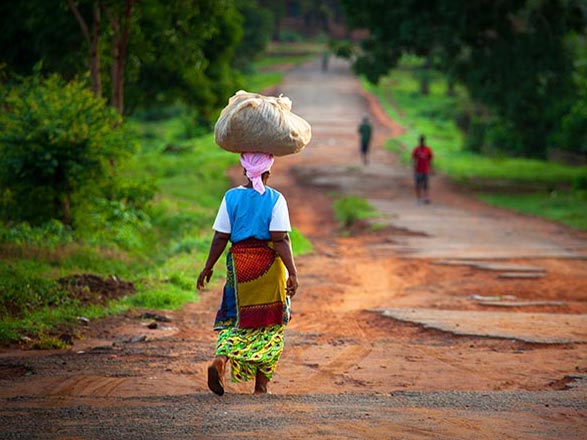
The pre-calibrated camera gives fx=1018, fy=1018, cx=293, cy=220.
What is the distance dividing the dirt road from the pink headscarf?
1385 millimetres

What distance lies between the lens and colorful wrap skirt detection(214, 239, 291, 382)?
22.3ft

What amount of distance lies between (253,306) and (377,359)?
7.14 feet

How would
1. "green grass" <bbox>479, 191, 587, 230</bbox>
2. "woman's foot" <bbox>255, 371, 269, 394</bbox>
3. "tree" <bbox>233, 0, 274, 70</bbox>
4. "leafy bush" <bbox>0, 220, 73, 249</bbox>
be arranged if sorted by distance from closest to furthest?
"woman's foot" <bbox>255, 371, 269, 394</bbox>
"leafy bush" <bbox>0, 220, 73, 249</bbox>
"green grass" <bbox>479, 191, 587, 230</bbox>
"tree" <bbox>233, 0, 274, 70</bbox>

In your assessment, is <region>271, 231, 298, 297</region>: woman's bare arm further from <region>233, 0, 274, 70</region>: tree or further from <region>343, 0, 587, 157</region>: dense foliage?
<region>233, 0, 274, 70</region>: tree

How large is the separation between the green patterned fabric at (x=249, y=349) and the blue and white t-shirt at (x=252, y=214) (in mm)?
641

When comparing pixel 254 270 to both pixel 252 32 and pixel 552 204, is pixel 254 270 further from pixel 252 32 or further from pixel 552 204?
pixel 252 32

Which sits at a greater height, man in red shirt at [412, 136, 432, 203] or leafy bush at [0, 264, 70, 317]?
leafy bush at [0, 264, 70, 317]

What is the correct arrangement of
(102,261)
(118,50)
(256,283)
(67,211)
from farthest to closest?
(118,50), (67,211), (102,261), (256,283)

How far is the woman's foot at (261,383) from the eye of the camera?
272 inches

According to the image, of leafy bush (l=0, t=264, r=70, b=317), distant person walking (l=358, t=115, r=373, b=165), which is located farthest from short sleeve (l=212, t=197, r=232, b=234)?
distant person walking (l=358, t=115, r=373, b=165)

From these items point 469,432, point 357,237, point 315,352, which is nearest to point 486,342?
point 315,352

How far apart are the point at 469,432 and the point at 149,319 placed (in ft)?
18.0

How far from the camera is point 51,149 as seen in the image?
13.9m

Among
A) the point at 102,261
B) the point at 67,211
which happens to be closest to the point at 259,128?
the point at 102,261
